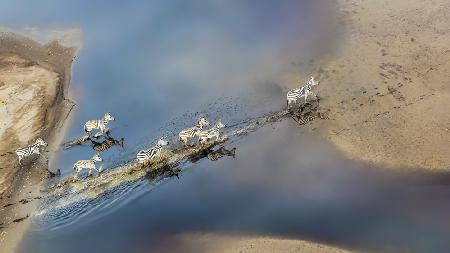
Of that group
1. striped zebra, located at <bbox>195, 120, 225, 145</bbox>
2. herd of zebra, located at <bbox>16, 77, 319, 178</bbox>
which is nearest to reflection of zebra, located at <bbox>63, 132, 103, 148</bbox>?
herd of zebra, located at <bbox>16, 77, 319, 178</bbox>

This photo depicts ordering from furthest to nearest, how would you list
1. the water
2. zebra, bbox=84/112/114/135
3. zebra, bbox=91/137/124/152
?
zebra, bbox=84/112/114/135 < zebra, bbox=91/137/124/152 < the water

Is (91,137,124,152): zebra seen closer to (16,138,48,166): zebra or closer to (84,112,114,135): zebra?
(84,112,114,135): zebra

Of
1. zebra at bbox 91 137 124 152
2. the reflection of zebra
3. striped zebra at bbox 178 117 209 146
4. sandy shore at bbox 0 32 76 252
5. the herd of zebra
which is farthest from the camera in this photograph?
the reflection of zebra

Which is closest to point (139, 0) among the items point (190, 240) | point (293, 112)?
point (293, 112)

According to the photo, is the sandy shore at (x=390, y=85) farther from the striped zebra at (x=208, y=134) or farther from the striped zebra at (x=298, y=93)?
the striped zebra at (x=208, y=134)

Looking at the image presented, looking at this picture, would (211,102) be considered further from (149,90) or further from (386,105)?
(386,105)

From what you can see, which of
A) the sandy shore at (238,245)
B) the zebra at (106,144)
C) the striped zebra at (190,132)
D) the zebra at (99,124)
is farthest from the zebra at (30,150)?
the sandy shore at (238,245)
